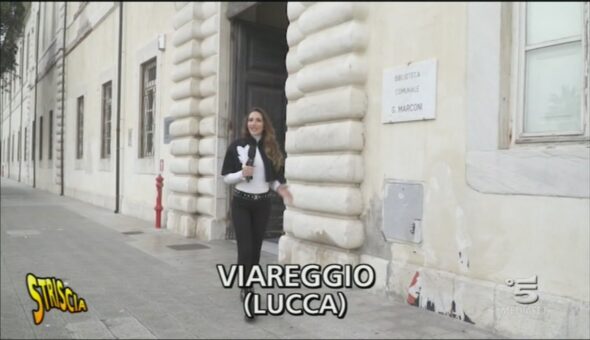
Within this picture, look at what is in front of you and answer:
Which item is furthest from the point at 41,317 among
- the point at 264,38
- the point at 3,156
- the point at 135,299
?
the point at 3,156

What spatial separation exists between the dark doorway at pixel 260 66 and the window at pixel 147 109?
348 centimetres

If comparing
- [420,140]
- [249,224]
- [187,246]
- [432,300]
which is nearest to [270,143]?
[249,224]

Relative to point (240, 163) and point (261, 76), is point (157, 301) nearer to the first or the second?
point (240, 163)

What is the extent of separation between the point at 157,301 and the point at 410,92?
303 cm

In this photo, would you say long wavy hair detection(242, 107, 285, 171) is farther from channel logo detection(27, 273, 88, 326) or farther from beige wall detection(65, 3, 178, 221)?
beige wall detection(65, 3, 178, 221)

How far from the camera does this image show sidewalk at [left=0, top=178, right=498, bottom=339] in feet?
13.8

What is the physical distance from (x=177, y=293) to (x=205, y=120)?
4.02 meters

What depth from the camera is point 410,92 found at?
194 inches

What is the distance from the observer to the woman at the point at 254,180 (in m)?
4.56

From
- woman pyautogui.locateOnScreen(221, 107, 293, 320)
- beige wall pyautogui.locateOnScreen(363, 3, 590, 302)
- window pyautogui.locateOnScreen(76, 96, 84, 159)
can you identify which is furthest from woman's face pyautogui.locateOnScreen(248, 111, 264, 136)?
window pyautogui.locateOnScreen(76, 96, 84, 159)

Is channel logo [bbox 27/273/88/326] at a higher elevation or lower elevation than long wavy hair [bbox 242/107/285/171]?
lower

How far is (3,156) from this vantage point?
4862 cm

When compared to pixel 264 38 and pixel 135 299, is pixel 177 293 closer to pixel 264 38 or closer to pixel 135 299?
pixel 135 299

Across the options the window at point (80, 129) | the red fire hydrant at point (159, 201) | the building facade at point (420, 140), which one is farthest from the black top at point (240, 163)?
the window at point (80, 129)
